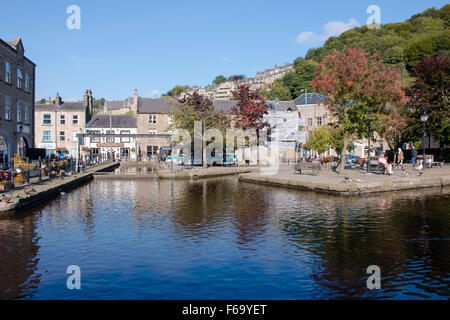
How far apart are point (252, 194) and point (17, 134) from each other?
24.2 metres

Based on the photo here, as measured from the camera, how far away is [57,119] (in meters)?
69.9

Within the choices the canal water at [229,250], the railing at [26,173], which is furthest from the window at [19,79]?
the canal water at [229,250]

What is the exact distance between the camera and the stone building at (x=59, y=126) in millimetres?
69250

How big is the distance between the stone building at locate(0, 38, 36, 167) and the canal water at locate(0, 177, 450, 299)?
17980 millimetres

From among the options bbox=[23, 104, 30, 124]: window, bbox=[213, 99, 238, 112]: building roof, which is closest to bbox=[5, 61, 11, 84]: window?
bbox=[23, 104, 30, 124]: window

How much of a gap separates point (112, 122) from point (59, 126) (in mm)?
9312

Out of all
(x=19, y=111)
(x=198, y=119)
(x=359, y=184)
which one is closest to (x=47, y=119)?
(x=19, y=111)

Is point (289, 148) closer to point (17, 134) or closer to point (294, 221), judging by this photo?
point (17, 134)

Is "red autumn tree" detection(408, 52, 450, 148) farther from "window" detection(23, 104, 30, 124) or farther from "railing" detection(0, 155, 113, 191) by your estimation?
"window" detection(23, 104, 30, 124)

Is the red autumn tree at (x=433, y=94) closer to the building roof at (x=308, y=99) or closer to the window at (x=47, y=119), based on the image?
the building roof at (x=308, y=99)

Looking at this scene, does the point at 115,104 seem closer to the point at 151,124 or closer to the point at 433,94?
the point at 151,124

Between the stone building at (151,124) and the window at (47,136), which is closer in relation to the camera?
the window at (47,136)

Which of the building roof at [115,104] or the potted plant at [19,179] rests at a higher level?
the building roof at [115,104]

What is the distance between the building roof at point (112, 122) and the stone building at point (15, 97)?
3180cm
